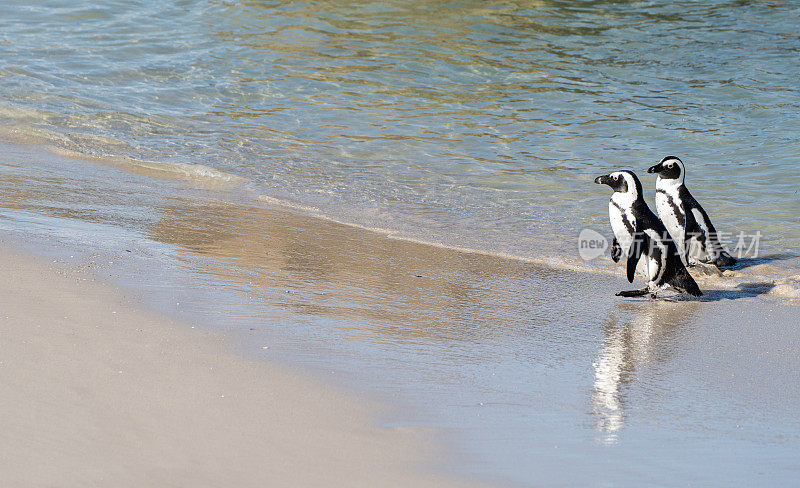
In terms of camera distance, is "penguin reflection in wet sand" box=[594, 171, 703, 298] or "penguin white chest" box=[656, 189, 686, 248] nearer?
"penguin reflection in wet sand" box=[594, 171, 703, 298]

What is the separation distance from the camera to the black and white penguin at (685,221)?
18.3ft

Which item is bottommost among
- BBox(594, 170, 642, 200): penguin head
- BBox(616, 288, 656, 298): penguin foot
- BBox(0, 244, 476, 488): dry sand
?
BBox(616, 288, 656, 298): penguin foot

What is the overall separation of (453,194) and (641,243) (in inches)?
85.8

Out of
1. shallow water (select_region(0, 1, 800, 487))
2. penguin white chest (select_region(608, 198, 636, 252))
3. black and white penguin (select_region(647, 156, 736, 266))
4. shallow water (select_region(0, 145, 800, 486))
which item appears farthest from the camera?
black and white penguin (select_region(647, 156, 736, 266))

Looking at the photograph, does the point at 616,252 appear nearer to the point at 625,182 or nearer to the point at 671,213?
the point at 625,182

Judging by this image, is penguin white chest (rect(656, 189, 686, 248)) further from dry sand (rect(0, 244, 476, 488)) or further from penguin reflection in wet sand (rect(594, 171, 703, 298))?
dry sand (rect(0, 244, 476, 488))

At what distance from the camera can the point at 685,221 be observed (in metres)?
5.84

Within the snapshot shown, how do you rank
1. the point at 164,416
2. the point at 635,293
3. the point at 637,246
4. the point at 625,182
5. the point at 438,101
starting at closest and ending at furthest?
the point at 164,416, the point at 635,293, the point at 637,246, the point at 625,182, the point at 438,101

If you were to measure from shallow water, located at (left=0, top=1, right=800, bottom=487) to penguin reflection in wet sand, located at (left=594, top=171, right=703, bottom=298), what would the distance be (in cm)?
15

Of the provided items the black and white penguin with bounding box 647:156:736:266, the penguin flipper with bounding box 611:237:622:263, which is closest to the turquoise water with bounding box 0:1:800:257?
the penguin flipper with bounding box 611:237:622:263

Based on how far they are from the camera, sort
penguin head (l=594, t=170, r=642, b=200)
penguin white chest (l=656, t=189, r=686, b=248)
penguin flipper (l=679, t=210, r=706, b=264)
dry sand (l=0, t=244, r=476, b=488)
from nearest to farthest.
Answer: dry sand (l=0, t=244, r=476, b=488)
penguin head (l=594, t=170, r=642, b=200)
penguin flipper (l=679, t=210, r=706, b=264)
penguin white chest (l=656, t=189, r=686, b=248)

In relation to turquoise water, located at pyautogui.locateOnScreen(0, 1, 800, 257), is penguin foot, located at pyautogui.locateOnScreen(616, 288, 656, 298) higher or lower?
lower

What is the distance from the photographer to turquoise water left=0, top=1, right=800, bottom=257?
698 centimetres

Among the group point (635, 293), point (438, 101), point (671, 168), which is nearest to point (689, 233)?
point (671, 168)
